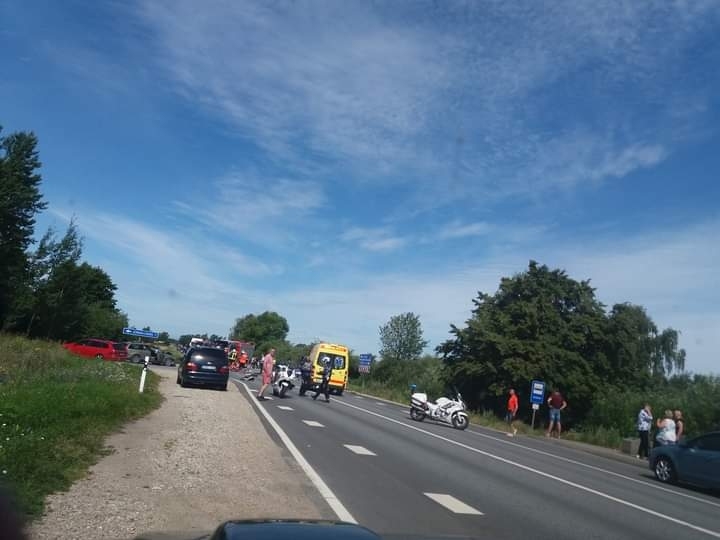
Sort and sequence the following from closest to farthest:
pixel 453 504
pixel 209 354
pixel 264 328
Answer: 1. pixel 453 504
2. pixel 209 354
3. pixel 264 328

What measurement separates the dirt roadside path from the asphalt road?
29.0 inches

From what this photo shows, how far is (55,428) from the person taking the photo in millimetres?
11289

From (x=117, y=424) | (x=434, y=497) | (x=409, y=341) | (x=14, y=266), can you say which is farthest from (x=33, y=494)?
(x=409, y=341)

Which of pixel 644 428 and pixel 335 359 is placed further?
pixel 335 359

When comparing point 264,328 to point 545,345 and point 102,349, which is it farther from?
point 545,345

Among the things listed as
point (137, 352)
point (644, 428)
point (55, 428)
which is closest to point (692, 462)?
point (644, 428)

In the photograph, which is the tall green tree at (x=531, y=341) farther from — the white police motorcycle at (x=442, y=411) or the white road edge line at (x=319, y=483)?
the white road edge line at (x=319, y=483)

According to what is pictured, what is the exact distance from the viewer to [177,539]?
4.14m

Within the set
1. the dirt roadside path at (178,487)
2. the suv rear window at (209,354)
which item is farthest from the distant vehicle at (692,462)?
the suv rear window at (209,354)

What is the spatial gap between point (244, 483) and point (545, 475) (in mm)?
7443

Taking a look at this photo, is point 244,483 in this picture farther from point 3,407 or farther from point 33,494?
point 3,407

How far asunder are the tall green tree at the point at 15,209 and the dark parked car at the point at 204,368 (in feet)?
96.0

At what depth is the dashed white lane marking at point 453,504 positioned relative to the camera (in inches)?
361

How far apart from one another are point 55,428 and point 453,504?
641 cm
